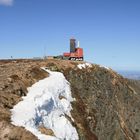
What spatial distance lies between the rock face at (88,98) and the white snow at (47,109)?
950mm

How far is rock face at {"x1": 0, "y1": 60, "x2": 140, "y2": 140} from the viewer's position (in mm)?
32062

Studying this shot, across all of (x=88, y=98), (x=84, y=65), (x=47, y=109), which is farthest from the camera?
(x=84, y=65)

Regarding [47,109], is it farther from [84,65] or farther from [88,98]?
[84,65]

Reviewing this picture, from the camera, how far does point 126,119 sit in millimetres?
66188

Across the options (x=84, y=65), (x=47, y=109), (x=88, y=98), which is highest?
(x=84, y=65)

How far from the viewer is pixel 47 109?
3512cm

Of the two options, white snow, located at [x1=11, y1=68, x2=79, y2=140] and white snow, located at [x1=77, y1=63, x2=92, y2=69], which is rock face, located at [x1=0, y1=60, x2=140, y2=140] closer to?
white snow, located at [x1=77, y1=63, x2=92, y2=69]

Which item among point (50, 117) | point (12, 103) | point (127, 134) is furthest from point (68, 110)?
point (127, 134)

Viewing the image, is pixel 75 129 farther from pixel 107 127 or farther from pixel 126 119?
pixel 126 119

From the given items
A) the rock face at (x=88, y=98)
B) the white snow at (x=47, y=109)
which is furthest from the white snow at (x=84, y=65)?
the white snow at (x=47, y=109)

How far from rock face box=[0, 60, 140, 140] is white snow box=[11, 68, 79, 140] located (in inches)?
37.4

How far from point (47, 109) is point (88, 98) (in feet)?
72.4

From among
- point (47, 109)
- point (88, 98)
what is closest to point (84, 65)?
point (88, 98)

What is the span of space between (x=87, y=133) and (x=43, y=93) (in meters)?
12.3
